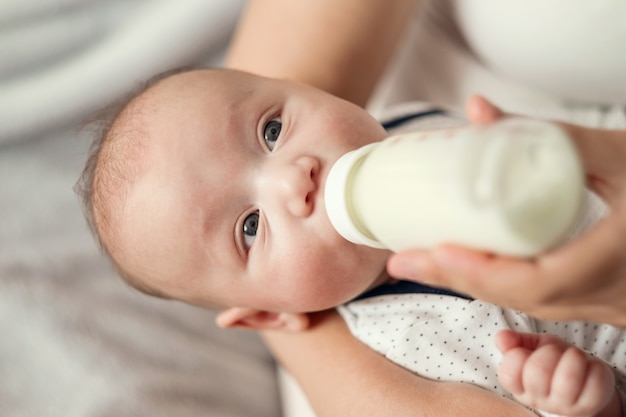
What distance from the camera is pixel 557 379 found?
2.34 feet

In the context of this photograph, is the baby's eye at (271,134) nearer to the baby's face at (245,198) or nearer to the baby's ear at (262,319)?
the baby's face at (245,198)

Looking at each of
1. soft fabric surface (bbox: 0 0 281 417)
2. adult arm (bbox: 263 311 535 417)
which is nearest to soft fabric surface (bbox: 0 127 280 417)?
soft fabric surface (bbox: 0 0 281 417)

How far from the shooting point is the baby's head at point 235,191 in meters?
0.96

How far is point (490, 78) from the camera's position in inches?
56.2

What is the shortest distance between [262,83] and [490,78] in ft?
1.90

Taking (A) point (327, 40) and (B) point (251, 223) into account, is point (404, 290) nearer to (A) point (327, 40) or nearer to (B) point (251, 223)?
(B) point (251, 223)

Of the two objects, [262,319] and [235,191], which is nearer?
[235,191]

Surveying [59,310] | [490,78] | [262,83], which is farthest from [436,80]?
[59,310]

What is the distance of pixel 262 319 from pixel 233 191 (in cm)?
28

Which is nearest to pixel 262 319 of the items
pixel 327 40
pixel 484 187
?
pixel 327 40

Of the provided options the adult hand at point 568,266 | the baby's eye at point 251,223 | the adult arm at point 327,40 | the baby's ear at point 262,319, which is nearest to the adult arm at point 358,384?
the baby's ear at point 262,319

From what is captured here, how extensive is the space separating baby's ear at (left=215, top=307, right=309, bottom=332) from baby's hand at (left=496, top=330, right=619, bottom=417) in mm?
453

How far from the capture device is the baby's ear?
1.13 meters

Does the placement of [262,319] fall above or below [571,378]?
below
